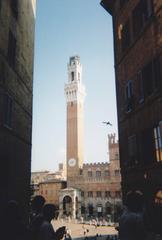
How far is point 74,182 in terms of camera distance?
67.3 metres

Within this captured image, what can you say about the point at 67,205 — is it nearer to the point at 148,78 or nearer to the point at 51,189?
the point at 51,189

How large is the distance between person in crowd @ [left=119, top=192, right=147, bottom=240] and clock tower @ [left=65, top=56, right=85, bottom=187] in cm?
6436

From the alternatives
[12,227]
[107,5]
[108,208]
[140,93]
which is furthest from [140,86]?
[108,208]

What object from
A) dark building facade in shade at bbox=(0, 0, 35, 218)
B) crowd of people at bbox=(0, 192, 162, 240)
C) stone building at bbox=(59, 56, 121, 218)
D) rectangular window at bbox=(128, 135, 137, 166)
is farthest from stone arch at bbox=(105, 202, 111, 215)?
crowd of people at bbox=(0, 192, 162, 240)

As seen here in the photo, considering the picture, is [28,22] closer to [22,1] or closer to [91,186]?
[22,1]

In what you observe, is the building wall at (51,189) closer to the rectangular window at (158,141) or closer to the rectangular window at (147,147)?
the rectangular window at (147,147)

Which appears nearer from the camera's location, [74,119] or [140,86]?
[140,86]

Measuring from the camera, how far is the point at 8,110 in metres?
11.0

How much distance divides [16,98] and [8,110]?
3.92 feet

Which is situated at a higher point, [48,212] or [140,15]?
[140,15]

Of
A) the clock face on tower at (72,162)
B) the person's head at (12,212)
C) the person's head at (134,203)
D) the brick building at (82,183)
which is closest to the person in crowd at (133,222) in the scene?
the person's head at (134,203)

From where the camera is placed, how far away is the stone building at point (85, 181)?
61.8 metres

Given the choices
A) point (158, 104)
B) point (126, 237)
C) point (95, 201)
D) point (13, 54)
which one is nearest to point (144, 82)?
point (158, 104)

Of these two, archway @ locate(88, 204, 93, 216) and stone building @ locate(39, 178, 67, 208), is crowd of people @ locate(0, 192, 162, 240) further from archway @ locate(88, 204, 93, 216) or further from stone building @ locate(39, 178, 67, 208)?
stone building @ locate(39, 178, 67, 208)
